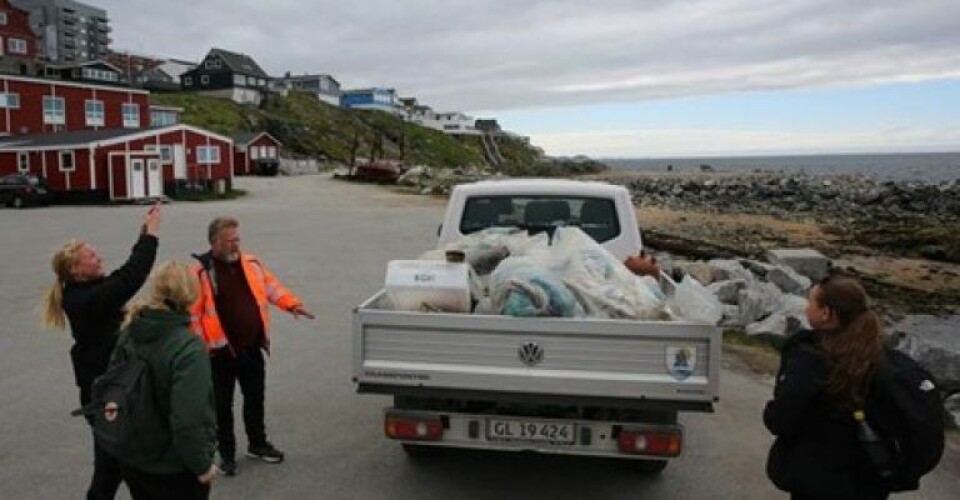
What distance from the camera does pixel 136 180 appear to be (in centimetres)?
3988

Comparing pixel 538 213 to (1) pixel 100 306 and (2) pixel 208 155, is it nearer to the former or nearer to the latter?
(1) pixel 100 306

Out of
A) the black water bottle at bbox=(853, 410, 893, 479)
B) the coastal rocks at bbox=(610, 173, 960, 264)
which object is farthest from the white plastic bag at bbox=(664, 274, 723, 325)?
the coastal rocks at bbox=(610, 173, 960, 264)

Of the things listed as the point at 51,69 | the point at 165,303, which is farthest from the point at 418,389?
the point at 51,69

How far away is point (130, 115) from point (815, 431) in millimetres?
58582

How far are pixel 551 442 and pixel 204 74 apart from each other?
109 meters

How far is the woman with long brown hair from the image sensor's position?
3232mm

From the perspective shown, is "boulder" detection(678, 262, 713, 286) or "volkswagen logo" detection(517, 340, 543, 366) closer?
"volkswagen logo" detection(517, 340, 543, 366)

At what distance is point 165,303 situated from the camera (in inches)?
137

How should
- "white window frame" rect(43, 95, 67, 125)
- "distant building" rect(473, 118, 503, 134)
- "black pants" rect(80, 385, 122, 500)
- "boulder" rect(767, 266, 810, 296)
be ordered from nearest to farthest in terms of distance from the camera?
1. "black pants" rect(80, 385, 122, 500)
2. "boulder" rect(767, 266, 810, 296)
3. "white window frame" rect(43, 95, 67, 125)
4. "distant building" rect(473, 118, 503, 134)

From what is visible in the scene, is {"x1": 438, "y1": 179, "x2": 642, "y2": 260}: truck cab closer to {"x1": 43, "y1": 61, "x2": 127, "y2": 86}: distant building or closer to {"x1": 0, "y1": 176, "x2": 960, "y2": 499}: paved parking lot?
{"x1": 0, "y1": 176, "x2": 960, "y2": 499}: paved parking lot

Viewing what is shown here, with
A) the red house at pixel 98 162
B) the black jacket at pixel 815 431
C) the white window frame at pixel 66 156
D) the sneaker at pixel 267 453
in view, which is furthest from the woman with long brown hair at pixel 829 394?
the white window frame at pixel 66 156

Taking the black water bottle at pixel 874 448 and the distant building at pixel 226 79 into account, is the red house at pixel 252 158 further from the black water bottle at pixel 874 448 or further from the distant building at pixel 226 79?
the black water bottle at pixel 874 448

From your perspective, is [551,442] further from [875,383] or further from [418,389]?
[875,383]

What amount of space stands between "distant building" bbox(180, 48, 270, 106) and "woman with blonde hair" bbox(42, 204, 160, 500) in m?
103
